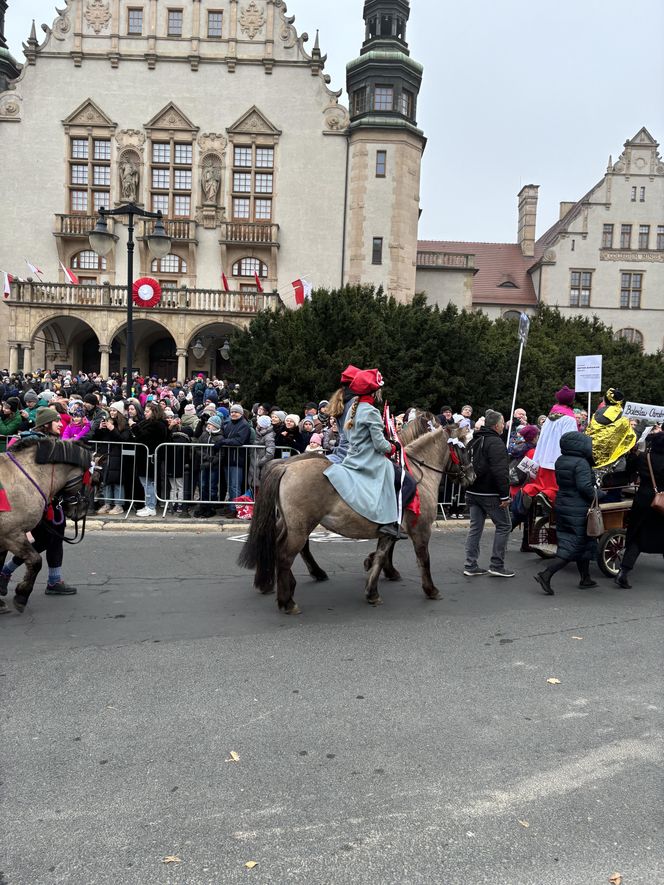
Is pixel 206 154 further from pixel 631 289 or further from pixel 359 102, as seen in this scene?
pixel 631 289

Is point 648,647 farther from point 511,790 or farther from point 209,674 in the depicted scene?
point 209,674

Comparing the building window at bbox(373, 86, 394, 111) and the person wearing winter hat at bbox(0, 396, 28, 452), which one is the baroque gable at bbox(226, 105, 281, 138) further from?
the person wearing winter hat at bbox(0, 396, 28, 452)

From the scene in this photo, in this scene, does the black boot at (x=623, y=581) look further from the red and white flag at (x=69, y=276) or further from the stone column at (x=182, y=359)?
the red and white flag at (x=69, y=276)

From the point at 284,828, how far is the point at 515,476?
7.92 meters

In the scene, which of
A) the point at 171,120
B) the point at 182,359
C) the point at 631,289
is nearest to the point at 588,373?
the point at 182,359

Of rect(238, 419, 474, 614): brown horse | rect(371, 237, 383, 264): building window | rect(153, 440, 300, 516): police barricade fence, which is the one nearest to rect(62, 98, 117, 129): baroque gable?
rect(371, 237, 383, 264): building window

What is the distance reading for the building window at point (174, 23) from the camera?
39.8 meters

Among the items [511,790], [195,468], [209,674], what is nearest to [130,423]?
[195,468]

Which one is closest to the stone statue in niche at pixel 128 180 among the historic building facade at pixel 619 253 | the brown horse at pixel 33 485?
the historic building facade at pixel 619 253

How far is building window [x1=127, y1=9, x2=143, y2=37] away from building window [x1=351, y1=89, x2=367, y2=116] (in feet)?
43.1

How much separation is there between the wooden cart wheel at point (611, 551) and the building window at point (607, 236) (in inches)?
1809

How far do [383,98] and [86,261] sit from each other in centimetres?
2023

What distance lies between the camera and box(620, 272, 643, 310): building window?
160ft

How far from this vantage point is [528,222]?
5625cm
